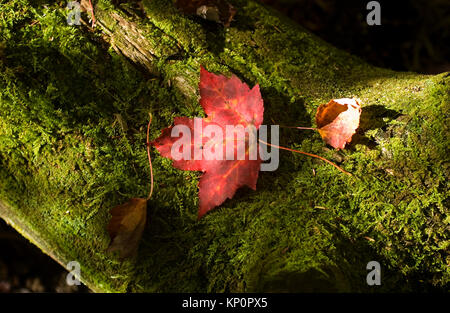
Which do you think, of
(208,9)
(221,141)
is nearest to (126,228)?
(221,141)

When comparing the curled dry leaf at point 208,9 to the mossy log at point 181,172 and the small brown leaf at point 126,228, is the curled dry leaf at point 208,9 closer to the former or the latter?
the mossy log at point 181,172

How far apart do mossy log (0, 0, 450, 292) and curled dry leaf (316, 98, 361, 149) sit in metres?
0.07

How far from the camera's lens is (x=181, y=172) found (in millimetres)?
1465

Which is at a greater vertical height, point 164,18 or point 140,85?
point 164,18

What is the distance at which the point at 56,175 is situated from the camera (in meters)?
1.43

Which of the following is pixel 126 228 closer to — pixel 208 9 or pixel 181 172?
pixel 181 172

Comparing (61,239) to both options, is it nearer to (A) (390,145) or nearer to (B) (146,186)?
(B) (146,186)

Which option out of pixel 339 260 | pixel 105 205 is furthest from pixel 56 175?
pixel 339 260

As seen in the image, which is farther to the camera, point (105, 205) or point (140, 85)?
point (140, 85)

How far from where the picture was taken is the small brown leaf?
1.36 metres

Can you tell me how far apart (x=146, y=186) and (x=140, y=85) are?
0.52 meters

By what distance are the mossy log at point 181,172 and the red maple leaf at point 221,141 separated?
10cm

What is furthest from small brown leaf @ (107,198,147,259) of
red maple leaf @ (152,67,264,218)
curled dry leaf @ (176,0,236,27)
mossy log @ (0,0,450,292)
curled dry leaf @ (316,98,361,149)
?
curled dry leaf @ (176,0,236,27)
